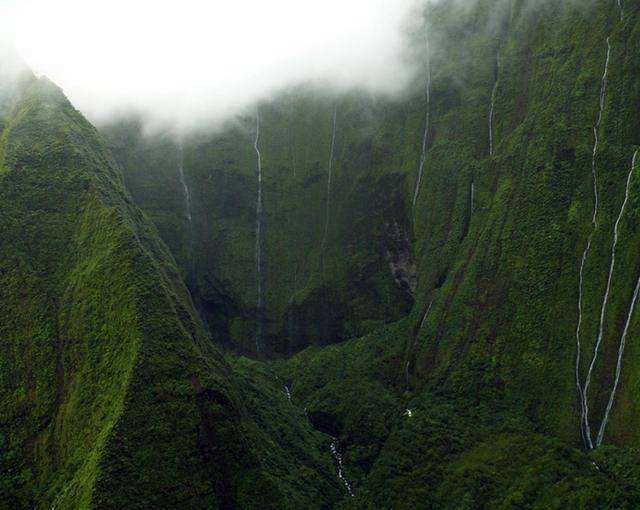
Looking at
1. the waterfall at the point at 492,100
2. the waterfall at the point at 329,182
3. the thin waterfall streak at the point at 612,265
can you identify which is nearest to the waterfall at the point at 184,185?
the waterfall at the point at 329,182

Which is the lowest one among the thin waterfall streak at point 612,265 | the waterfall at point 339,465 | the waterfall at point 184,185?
the waterfall at point 339,465

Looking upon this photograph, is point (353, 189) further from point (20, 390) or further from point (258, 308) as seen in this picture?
point (20, 390)

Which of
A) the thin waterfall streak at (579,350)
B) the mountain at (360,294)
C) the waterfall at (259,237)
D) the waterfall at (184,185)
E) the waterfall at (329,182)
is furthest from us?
the waterfall at (184,185)

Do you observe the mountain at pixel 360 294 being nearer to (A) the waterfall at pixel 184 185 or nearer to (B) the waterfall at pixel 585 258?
(B) the waterfall at pixel 585 258

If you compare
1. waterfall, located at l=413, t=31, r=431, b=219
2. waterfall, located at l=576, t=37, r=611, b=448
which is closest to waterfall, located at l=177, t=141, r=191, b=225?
waterfall, located at l=413, t=31, r=431, b=219

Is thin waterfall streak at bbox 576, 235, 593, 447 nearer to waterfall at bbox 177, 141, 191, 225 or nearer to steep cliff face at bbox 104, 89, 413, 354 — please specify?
steep cliff face at bbox 104, 89, 413, 354

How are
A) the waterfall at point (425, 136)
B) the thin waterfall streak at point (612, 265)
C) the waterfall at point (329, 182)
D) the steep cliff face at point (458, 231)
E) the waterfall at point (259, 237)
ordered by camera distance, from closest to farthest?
the thin waterfall streak at point (612, 265) → the steep cliff face at point (458, 231) → the waterfall at point (425, 136) → the waterfall at point (259, 237) → the waterfall at point (329, 182)

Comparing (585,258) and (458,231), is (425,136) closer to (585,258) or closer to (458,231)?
(458,231)

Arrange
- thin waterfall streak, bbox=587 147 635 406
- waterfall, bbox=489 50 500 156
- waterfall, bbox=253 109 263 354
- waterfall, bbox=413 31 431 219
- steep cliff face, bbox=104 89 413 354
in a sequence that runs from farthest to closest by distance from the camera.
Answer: waterfall, bbox=253 109 263 354, steep cliff face, bbox=104 89 413 354, waterfall, bbox=413 31 431 219, waterfall, bbox=489 50 500 156, thin waterfall streak, bbox=587 147 635 406

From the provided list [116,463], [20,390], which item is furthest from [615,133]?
[20,390]
